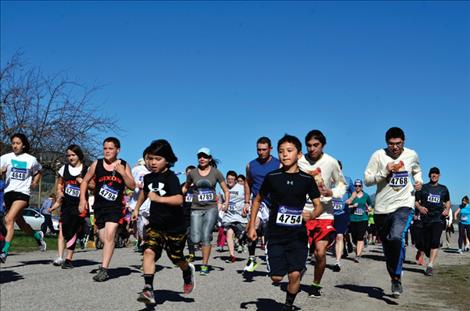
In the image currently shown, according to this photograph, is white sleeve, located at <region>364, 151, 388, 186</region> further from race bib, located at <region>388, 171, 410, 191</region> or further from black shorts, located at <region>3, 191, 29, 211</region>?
black shorts, located at <region>3, 191, 29, 211</region>

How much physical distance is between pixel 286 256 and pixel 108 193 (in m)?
3.50

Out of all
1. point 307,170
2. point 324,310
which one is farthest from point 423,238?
point 324,310

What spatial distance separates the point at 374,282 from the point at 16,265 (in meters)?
6.23

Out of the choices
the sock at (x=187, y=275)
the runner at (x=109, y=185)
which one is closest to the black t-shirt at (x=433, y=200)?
the runner at (x=109, y=185)

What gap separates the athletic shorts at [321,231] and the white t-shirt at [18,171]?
16.4 feet

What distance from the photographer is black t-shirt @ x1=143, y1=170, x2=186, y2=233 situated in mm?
6531

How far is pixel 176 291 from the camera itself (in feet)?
24.3

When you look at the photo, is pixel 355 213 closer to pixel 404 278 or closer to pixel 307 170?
pixel 404 278

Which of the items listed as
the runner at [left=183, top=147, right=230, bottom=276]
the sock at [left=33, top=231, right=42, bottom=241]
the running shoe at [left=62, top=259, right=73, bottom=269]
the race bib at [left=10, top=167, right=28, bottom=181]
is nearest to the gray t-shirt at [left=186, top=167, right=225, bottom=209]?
the runner at [left=183, top=147, right=230, bottom=276]

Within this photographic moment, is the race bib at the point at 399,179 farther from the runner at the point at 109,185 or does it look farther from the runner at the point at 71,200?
the runner at the point at 71,200

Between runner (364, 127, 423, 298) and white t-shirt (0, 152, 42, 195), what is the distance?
5.61 meters

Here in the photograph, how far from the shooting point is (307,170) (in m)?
7.66

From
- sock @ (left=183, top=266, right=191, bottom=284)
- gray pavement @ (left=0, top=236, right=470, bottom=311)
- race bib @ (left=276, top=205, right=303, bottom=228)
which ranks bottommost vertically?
gray pavement @ (left=0, top=236, right=470, bottom=311)

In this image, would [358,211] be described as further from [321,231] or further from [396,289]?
[321,231]
